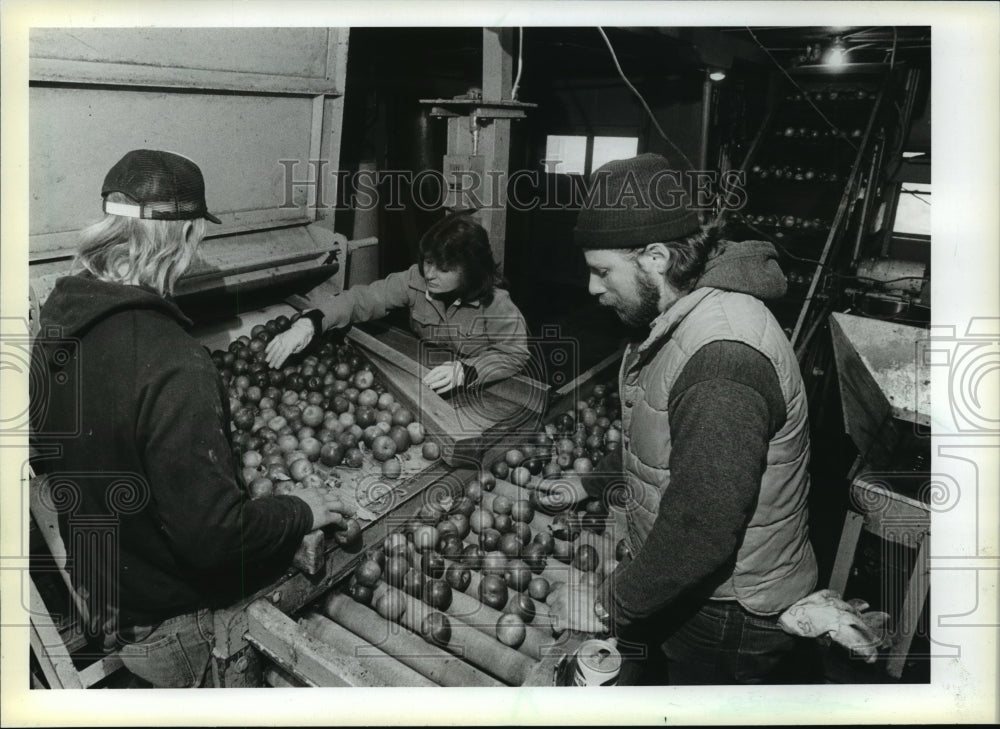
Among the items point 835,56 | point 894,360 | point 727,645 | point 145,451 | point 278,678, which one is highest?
point 835,56

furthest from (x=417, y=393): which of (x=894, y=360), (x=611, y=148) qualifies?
(x=611, y=148)

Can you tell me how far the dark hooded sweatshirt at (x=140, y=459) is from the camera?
1978 millimetres

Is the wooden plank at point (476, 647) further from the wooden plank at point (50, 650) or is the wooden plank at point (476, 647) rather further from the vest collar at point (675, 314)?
the vest collar at point (675, 314)

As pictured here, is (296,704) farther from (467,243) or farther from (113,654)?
(467,243)

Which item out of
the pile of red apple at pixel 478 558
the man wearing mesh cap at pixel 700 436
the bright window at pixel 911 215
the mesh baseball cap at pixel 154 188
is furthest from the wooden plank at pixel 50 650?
the bright window at pixel 911 215

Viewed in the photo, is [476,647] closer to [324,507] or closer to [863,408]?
[324,507]

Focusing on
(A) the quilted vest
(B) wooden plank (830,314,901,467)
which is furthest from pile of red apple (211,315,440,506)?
(B) wooden plank (830,314,901,467)

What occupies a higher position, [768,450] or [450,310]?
[450,310]

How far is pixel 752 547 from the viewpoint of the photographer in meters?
2.08

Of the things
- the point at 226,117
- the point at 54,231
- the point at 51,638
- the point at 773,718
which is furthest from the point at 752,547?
the point at 226,117

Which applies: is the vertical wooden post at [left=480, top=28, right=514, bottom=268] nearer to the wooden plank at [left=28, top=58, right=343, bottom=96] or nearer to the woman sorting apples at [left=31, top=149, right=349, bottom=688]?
the wooden plank at [left=28, top=58, right=343, bottom=96]

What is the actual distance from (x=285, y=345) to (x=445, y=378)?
3.33 feet

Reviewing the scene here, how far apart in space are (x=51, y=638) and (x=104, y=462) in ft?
2.53

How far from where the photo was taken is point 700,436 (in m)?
1.78
